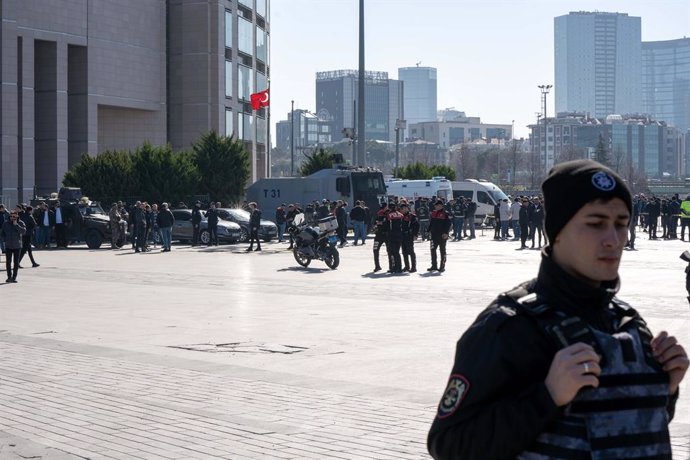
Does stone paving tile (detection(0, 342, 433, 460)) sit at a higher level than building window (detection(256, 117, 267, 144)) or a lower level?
lower

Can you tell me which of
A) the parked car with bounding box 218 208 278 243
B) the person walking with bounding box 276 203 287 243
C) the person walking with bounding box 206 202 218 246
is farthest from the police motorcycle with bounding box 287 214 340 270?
the person walking with bounding box 276 203 287 243

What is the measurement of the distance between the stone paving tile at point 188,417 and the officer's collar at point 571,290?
466 centimetres

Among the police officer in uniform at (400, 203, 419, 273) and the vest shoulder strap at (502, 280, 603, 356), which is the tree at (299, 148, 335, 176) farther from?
the vest shoulder strap at (502, 280, 603, 356)

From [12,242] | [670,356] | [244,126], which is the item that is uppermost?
[244,126]

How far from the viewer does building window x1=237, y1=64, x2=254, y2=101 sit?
259ft

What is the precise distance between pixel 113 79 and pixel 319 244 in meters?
44.1

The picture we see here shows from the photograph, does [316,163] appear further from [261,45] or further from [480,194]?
[261,45]

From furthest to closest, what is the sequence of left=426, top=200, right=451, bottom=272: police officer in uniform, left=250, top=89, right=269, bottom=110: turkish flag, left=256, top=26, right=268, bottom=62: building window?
left=256, top=26, right=268, bottom=62: building window, left=250, top=89, right=269, bottom=110: turkish flag, left=426, top=200, right=451, bottom=272: police officer in uniform

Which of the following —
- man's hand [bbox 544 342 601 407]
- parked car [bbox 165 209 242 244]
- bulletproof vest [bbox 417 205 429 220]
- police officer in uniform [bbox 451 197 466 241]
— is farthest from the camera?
police officer in uniform [bbox 451 197 466 241]

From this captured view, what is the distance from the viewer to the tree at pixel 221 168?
56562mm

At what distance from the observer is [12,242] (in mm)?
24516

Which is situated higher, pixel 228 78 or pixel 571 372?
pixel 228 78

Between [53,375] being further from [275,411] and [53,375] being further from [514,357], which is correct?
[514,357]

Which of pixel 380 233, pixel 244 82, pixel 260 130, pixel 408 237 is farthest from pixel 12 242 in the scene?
pixel 260 130
